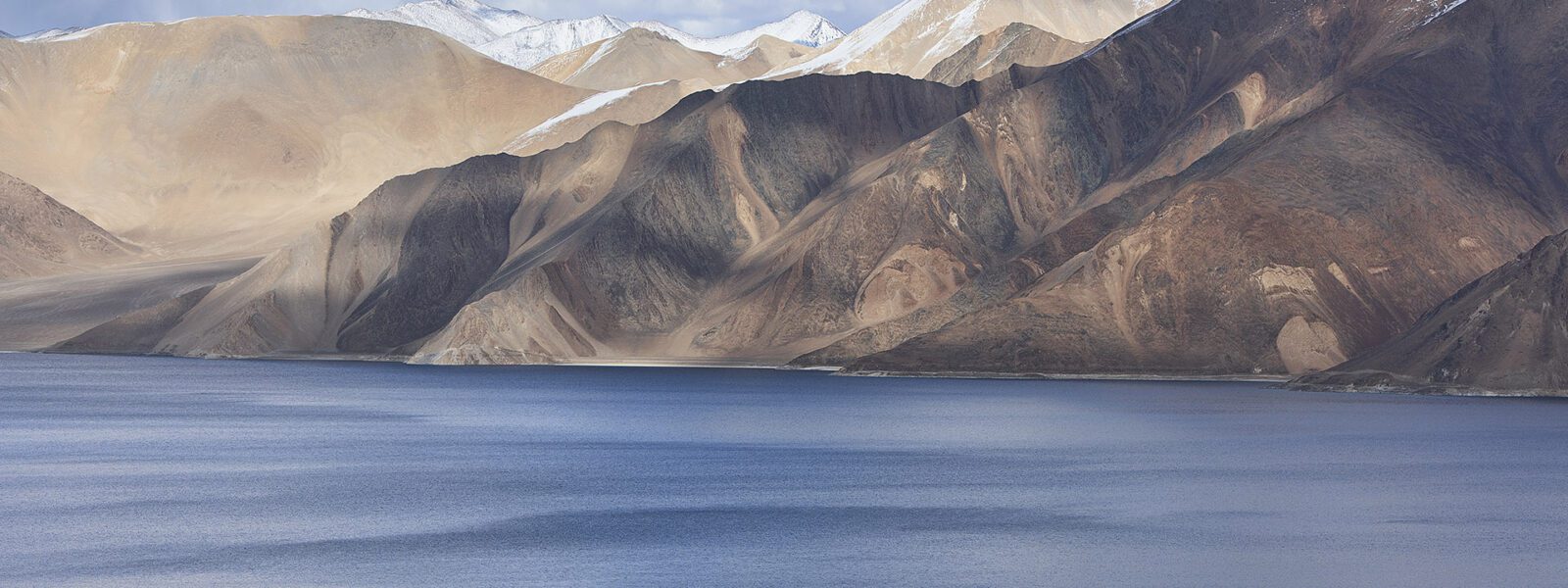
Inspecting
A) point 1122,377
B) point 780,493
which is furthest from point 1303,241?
point 780,493

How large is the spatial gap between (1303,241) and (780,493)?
106018mm

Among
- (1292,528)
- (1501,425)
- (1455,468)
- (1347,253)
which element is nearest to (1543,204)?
(1347,253)

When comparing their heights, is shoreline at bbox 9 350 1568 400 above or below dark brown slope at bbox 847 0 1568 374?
below

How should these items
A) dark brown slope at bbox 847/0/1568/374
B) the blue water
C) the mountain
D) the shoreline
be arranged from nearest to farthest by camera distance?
1. the blue water
2. the mountain
3. the shoreline
4. dark brown slope at bbox 847/0/1568/374

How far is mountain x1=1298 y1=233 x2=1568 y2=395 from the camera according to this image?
126938mm

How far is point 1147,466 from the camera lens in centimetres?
7856

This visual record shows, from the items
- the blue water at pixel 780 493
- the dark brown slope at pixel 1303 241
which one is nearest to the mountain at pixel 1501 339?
the blue water at pixel 780 493

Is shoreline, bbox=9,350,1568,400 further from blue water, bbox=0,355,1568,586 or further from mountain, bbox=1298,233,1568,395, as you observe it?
blue water, bbox=0,355,1568,586

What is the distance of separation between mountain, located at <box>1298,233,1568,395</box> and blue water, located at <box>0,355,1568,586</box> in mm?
4794

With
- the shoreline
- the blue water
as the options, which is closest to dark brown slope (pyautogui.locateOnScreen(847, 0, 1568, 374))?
the shoreline

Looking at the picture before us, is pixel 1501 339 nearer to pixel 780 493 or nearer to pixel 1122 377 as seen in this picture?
pixel 1122 377

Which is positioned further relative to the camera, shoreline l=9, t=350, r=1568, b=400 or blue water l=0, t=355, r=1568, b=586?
shoreline l=9, t=350, r=1568, b=400

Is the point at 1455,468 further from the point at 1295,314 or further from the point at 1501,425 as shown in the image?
the point at 1295,314

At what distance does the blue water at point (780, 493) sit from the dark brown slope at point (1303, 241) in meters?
38.2
